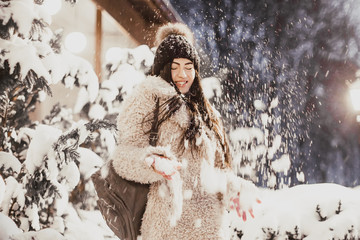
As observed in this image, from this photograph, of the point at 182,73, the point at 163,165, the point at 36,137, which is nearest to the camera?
the point at 163,165

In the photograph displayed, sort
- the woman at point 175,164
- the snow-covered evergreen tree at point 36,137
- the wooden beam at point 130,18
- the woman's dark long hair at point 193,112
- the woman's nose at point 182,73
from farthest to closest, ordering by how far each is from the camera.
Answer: the wooden beam at point 130,18, the snow-covered evergreen tree at point 36,137, the woman's nose at point 182,73, the woman's dark long hair at point 193,112, the woman at point 175,164

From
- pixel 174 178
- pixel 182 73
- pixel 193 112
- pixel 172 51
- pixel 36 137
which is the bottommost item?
pixel 174 178

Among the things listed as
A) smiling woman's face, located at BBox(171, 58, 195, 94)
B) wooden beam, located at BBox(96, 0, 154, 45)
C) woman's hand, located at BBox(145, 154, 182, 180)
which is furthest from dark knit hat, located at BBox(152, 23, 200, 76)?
wooden beam, located at BBox(96, 0, 154, 45)

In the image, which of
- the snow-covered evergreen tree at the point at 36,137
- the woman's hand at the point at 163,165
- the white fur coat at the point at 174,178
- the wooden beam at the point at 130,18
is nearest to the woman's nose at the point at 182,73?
the white fur coat at the point at 174,178

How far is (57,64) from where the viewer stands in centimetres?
294

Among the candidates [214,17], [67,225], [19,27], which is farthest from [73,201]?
[214,17]

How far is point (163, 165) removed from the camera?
2.06 m

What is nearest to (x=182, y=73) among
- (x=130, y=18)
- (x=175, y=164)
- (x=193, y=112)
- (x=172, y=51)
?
(x=172, y=51)

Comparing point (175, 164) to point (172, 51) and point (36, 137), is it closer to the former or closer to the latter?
point (172, 51)

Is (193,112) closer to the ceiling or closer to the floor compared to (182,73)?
closer to the floor

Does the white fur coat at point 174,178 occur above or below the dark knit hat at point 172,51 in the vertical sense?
below

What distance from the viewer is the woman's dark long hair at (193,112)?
7.57 feet

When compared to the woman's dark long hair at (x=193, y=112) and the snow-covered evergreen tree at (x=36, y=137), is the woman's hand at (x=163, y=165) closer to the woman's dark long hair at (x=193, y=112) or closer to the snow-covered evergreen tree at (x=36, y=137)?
the woman's dark long hair at (x=193, y=112)

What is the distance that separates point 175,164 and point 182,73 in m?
0.67
